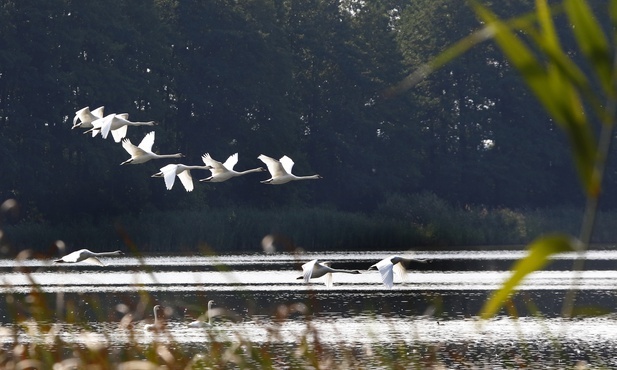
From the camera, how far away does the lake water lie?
15203 mm

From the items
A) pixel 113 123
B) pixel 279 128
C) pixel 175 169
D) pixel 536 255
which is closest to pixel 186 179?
A: pixel 175 169

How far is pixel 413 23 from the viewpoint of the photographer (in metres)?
62.3

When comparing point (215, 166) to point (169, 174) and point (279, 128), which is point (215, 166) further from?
point (279, 128)

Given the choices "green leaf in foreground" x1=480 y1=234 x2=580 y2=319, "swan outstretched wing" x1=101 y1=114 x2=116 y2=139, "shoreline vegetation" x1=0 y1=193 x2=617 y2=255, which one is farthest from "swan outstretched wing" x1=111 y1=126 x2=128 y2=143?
"green leaf in foreground" x1=480 y1=234 x2=580 y2=319

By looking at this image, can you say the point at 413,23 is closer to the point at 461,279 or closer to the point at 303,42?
the point at 303,42

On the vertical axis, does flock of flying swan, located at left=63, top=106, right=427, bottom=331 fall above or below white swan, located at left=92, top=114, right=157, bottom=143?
below

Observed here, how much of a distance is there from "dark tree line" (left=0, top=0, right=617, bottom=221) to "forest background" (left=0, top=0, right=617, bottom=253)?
0.09m

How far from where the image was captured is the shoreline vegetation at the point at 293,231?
A: 37.1 m

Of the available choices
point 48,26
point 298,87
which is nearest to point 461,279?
point 48,26

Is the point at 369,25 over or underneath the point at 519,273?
over

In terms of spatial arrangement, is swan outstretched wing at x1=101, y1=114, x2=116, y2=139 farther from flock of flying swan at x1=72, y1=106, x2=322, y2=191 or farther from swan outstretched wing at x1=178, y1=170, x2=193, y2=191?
swan outstretched wing at x1=178, y1=170, x2=193, y2=191

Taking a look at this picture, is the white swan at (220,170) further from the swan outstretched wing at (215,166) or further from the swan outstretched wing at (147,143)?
the swan outstretched wing at (147,143)

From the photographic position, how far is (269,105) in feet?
170

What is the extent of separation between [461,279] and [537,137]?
110 feet
